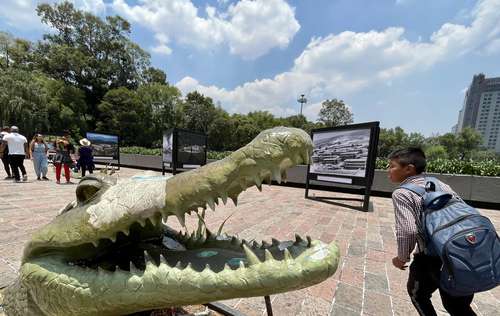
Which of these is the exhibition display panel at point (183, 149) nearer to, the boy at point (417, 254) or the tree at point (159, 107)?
the boy at point (417, 254)

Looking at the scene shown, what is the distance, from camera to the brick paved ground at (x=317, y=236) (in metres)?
2.25

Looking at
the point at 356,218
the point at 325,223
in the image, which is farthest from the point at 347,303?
the point at 356,218

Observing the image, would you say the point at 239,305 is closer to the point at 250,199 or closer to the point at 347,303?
the point at 347,303

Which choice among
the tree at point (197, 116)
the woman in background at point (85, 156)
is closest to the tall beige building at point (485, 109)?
the tree at point (197, 116)

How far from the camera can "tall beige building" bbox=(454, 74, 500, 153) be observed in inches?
2911

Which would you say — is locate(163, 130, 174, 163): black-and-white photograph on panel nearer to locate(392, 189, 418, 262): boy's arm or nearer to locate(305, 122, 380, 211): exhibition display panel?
locate(305, 122, 380, 211): exhibition display panel

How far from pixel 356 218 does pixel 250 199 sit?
9.07 ft

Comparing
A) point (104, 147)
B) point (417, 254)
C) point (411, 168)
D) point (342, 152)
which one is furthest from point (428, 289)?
point (104, 147)

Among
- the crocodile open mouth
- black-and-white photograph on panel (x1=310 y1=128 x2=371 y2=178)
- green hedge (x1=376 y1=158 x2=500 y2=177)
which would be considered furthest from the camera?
green hedge (x1=376 y1=158 x2=500 y2=177)

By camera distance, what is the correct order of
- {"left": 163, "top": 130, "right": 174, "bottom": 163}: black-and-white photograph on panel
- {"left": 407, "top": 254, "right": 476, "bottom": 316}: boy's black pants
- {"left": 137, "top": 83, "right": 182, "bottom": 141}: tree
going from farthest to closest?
{"left": 137, "top": 83, "right": 182, "bottom": 141}: tree → {"left": 163, "top": 130, "right": 174, "bottom": 163}: black-and-white photograph on panel → {"left": 407, "top": 254, "right": 476, "bottom": 316}: boy's black pants

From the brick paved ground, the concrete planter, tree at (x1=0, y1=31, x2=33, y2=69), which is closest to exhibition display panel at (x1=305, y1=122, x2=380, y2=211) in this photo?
the concrete planter

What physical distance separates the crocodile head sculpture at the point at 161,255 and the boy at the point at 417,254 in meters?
0.94

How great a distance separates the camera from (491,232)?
137 centimetres

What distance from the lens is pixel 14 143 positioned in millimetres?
7238
